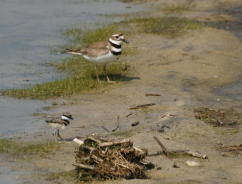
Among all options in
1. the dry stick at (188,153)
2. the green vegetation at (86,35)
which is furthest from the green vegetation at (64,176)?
the green vegetation at (86,35)

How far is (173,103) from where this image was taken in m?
12.7

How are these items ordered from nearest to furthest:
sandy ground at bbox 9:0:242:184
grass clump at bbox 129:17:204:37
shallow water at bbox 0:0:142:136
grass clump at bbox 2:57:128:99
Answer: sandy ground at bbox 9:0:242:184
shallow water at bbox 0:0:142:136
grass clump at bbox 2:57:128:99
grass clump at bbox 129:17:204:37

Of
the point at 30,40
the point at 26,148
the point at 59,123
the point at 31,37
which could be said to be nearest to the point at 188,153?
the point at 59,123

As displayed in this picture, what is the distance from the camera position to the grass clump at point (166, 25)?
1872cm

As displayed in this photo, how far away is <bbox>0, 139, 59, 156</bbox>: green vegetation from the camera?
10.3m

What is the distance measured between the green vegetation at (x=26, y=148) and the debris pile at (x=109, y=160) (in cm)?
126

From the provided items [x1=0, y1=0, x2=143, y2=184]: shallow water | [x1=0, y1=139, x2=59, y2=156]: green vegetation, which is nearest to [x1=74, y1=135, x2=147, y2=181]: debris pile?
[x1=0, y1=0, x2=143, y2=184]: shallow water

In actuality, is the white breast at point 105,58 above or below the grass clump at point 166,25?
above

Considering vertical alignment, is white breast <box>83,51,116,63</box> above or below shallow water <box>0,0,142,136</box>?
above

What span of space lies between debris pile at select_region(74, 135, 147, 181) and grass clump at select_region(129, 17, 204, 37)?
954 cm

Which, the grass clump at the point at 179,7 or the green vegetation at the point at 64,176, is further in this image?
the grass clump at the point at 179,7

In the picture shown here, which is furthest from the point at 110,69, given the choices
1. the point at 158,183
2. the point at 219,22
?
the point at 158,183

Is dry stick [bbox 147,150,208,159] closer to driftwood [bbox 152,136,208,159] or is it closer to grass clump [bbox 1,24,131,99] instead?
driftwood [bbox 152,136,208,159]

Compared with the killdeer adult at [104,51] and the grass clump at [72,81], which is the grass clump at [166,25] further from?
the killdeer adult at [104,51]
